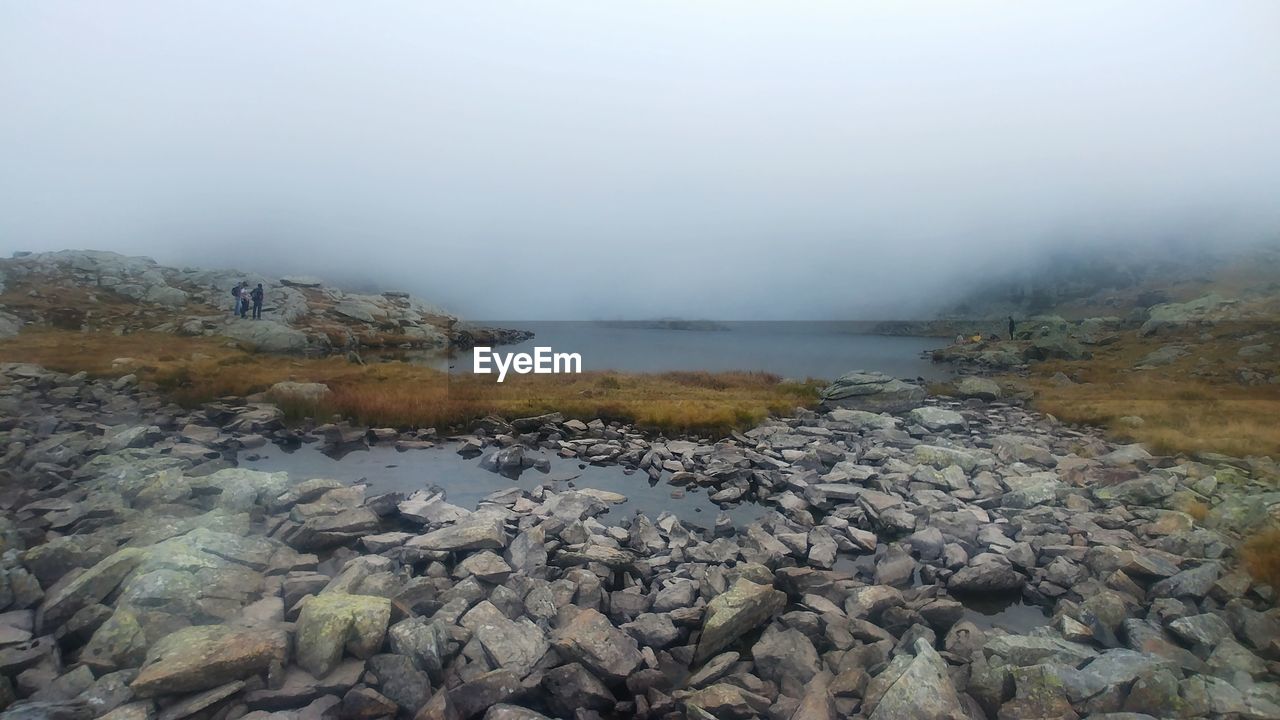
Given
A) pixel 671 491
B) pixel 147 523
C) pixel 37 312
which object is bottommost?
pixel 671 491

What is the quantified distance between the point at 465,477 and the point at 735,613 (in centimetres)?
1225

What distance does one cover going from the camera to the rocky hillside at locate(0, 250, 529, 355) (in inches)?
2055

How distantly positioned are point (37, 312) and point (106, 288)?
103 feet

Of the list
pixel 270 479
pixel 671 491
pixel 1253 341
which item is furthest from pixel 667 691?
pixel 1253 341

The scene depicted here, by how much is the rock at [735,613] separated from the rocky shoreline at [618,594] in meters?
0.05

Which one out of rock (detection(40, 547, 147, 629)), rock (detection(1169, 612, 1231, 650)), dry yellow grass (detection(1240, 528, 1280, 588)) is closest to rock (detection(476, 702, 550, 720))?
rock (detection(40, 547, 147, 629))

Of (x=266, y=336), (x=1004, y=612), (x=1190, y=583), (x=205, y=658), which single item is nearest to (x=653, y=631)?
(x=205, y=658)

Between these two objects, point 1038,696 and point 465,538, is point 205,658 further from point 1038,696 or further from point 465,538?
point 1038,696

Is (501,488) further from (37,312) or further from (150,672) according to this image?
(37,312)

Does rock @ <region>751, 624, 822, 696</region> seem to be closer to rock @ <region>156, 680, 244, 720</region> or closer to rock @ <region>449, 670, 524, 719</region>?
rock @ <region>449, 670, 524, 719</region>

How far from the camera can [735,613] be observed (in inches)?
361

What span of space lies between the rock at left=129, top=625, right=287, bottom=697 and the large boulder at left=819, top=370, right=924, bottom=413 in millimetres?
31508

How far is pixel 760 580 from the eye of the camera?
1084cm

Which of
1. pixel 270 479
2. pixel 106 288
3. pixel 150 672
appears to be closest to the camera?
pixel 150 672
